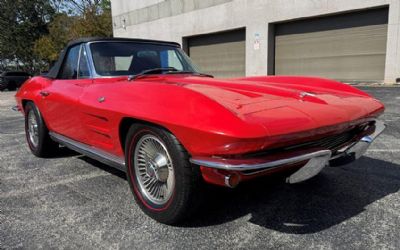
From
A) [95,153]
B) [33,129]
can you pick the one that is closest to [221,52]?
[33,129]

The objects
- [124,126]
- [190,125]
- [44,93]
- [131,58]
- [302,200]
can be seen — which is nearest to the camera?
[190,125]

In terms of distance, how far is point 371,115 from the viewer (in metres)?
2.76

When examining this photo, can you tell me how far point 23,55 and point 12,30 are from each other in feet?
9.32

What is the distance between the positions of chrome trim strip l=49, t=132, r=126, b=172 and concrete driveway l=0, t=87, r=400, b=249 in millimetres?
312

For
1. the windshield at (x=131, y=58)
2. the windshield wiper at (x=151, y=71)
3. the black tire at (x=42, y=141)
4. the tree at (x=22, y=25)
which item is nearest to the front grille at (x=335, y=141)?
the windshield wiper at (x=151, y=71)

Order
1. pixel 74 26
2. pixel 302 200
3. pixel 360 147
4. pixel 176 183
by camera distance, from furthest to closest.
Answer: pixel 74 26 < pixel 302 200 < pixel 360 147 < pixel 176 183

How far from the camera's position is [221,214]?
2.64 meters

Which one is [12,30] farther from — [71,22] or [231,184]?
[231,184]

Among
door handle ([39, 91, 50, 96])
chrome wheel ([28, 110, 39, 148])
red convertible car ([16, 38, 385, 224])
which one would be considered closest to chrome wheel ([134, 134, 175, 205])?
red convertible car ([16, 38, 385, 224])

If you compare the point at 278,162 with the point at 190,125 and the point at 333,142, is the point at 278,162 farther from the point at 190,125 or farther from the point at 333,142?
the point at 333,142

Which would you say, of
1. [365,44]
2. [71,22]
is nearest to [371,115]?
[365,44]

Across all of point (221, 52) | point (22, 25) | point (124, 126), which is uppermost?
point (22, 25)

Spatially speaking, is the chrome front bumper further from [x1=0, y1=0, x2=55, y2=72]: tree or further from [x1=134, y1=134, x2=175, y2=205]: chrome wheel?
[x1=0, y1=0, x2=55, y2=72]: tree

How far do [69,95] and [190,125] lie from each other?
1.90 m
